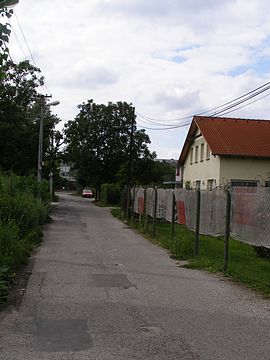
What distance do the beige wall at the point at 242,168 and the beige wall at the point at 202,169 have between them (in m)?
0.45

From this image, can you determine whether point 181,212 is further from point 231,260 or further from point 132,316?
point 132,316

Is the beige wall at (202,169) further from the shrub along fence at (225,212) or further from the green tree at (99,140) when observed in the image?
the green tree at (99,140)

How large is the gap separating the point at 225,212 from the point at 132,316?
5.17 meters

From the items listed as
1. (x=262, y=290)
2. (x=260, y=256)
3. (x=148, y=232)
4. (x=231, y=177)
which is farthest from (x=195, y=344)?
(x=231, y=177)

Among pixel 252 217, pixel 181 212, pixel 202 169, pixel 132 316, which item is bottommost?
pixel 132 316

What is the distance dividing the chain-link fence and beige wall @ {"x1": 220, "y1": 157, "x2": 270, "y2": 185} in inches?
591

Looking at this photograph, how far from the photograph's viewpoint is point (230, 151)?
111 ft

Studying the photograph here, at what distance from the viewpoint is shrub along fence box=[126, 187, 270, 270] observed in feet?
33.2

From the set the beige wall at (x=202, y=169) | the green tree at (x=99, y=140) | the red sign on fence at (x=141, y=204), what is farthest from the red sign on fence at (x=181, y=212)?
the green tree at (x=99, y=140)

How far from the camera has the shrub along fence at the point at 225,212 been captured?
10109 millimetres

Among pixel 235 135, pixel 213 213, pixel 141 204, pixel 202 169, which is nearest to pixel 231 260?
pixel 213 213

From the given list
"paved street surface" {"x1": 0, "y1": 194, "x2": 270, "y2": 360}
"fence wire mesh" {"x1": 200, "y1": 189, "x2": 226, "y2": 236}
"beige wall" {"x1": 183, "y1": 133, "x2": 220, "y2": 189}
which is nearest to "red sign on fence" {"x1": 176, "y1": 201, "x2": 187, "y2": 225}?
"fence wire mesh" {"x1": 200, "y1": 189, "x2": 226, "y2": 236}

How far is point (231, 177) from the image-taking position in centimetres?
3422

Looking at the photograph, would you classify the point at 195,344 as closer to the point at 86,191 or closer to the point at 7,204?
the point at 7,204
